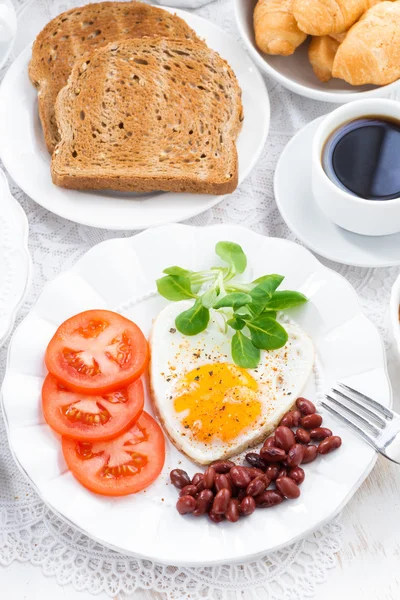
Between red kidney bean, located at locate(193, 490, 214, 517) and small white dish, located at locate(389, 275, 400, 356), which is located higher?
small white dish, located at locate(389, 275, 400, 356)

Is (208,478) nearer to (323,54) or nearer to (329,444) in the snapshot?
(329,444)

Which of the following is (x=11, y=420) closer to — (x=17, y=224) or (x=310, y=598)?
(x=17, y=224)

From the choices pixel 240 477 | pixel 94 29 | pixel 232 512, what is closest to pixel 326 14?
pixel 94 29

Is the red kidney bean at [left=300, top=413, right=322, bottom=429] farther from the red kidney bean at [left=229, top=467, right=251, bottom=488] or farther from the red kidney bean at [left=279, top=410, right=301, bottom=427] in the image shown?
the red kidney bean at [left=229, top=467, right=251, bottom=488]

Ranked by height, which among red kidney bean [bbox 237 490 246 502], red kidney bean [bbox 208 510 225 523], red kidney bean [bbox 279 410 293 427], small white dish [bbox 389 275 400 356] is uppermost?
small white dish [bbox 389 275 400 356]


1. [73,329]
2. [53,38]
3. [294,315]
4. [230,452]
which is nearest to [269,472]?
[230,452]

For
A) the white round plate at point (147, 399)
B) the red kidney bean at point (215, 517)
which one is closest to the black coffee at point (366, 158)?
the white round plate at point (147, 399)

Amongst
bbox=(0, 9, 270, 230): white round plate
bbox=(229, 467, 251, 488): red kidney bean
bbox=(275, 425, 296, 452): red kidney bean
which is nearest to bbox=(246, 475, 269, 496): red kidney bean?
bbox=(229, 467, 251, 488): red kidney bean

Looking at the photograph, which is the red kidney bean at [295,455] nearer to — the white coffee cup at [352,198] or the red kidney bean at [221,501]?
the red kidney bean at [221,501]
